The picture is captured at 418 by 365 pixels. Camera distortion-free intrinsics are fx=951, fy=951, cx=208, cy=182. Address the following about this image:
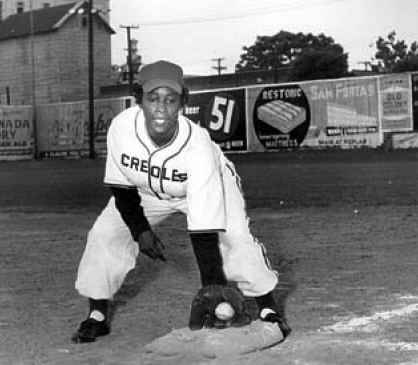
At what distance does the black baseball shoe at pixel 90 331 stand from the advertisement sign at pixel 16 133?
4694 cm

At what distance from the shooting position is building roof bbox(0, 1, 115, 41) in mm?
79688

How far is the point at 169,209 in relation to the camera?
5.35 meters

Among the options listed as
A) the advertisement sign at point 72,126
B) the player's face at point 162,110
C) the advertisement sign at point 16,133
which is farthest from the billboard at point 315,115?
the player's face at point 162,110

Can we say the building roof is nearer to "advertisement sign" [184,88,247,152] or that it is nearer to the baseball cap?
"advertisement sign" [184,88,247,152]

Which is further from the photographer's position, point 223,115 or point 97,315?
point 223,115

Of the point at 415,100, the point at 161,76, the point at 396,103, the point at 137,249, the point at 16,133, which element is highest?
the point at 161,76

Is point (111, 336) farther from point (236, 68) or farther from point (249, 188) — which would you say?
point (236, 68)

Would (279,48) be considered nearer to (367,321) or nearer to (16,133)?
(16,133)

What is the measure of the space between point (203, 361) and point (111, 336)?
2.81 feet

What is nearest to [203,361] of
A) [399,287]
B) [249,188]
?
[399,287]

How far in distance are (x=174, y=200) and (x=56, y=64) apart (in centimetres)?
7458

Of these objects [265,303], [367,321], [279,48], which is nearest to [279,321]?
[265,303]

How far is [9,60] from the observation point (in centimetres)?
8144

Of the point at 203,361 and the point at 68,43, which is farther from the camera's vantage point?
the point at 68,43
